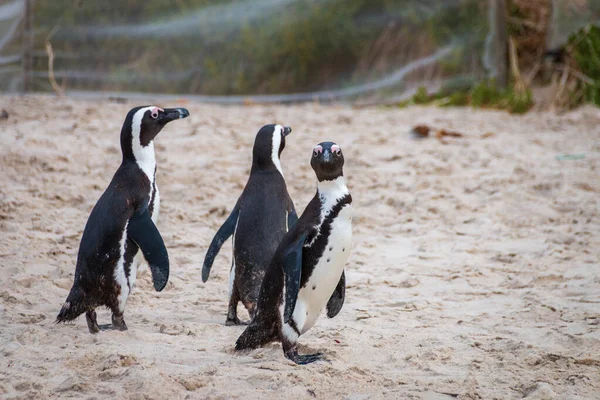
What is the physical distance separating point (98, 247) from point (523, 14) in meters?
7.33

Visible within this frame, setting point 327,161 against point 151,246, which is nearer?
point 327,161

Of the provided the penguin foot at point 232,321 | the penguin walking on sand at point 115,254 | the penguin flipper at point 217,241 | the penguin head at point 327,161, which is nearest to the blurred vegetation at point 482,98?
the penguin flipper at point 217,241

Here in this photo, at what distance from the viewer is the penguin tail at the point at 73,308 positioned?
3227 mm

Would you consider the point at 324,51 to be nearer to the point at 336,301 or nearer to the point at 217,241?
the point at 217,241

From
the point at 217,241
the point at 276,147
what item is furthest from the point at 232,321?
the point at 276,147

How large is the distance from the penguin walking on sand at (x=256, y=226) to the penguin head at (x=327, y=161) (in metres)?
0.57

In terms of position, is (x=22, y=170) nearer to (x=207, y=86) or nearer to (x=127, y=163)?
(x=127, y=163)

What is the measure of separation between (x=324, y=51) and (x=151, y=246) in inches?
253

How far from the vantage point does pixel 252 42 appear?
29.4 ft

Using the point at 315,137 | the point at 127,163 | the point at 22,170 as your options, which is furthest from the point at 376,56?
the point at 127,163

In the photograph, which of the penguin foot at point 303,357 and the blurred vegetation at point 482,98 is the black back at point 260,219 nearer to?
the penguin foot at point 303,357

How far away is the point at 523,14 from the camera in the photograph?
9227 millimetres

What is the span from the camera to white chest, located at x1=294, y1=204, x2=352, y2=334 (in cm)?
303

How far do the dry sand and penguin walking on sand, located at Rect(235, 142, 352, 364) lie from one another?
11 cm
